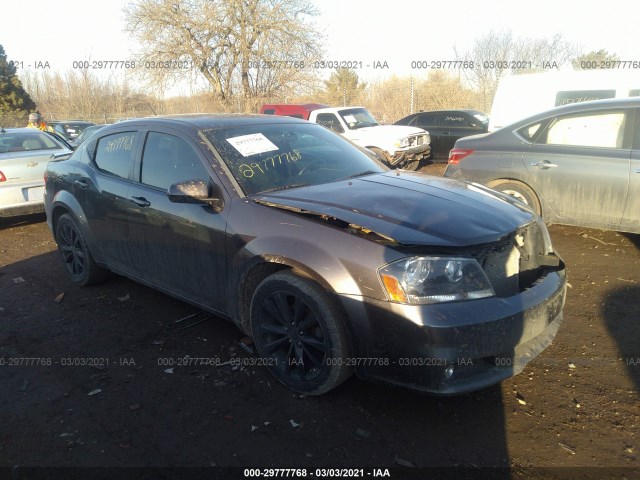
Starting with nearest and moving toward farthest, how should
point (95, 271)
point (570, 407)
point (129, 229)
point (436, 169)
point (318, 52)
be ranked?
point (570, 407) < point (129, 229) < point (95, 271) < point (436, 169) < point (318, 52)

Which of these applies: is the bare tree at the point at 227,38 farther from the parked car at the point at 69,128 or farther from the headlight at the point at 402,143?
the headlight at the point at 402,143

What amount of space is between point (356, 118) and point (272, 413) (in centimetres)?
1053

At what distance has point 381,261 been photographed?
97.7 inches

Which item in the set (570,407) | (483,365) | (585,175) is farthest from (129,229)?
(585,175)

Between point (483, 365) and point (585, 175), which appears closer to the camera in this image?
point (483, 365)

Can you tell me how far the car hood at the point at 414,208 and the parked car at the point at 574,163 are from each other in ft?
7.50

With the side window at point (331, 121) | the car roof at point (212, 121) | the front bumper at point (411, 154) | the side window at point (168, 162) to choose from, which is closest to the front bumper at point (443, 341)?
the side window at point (168, 162)

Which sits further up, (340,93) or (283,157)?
(340,93)

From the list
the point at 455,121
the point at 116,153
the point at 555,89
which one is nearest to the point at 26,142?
the point at 116,153

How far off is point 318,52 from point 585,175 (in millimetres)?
21292

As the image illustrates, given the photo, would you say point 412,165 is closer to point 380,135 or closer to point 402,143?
point 402,143

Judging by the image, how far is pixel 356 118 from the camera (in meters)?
12.4

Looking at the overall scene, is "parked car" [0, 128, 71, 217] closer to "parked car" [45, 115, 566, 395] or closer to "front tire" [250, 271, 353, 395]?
"parked car" [45, 115, 566, 395]

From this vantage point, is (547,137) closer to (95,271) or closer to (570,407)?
(570,407)
